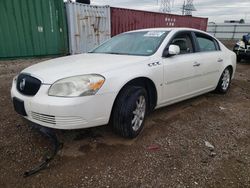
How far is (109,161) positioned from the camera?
7.54 feet

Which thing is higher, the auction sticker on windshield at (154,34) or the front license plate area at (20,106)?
the auction sticker on windshield at (154,34)

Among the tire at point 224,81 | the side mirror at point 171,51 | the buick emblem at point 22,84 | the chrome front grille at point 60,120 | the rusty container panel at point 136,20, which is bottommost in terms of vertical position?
the tire at point 224,81

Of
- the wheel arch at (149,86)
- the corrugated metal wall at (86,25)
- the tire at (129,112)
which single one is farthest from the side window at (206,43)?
the corrugated metal wall at (86,25)

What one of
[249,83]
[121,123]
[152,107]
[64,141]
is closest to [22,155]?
[64,141]

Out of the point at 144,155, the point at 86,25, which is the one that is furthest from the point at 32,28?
the point at 144,155

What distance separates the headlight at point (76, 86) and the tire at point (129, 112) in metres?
0.38

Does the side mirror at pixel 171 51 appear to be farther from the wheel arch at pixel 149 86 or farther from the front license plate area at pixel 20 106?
the front license plate area at pixel 20 106

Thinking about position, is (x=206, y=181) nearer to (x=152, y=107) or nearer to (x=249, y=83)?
(x=152, y=107)

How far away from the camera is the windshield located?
3154 mm

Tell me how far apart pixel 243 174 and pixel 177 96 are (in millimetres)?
1543

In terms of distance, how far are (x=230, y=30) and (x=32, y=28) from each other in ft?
87.1

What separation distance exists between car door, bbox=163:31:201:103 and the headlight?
124cm

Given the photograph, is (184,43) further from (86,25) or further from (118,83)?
(86,25)

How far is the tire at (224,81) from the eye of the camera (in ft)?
15.1
